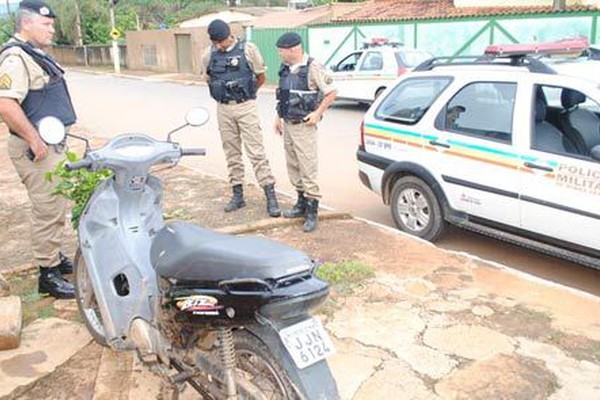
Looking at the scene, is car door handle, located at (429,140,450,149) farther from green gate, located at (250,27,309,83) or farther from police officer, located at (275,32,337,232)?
green gate, located at (250,27,309,83)

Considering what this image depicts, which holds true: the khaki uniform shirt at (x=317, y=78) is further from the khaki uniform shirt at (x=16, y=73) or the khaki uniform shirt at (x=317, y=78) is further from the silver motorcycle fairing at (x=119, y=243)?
the silver motorcycle fairing at (x=119, y=243)

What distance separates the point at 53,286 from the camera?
15.7 ft

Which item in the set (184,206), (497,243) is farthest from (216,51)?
(497,243)

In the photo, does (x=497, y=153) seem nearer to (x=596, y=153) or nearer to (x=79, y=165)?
(x=596, y=153)

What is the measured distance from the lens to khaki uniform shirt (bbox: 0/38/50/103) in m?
4.24

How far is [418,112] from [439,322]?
2.53 m

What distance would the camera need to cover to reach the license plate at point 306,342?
2.59 metres

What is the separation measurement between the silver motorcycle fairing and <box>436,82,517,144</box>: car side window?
2998 millimetres

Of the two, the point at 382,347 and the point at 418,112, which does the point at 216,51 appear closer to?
the point at 418,112

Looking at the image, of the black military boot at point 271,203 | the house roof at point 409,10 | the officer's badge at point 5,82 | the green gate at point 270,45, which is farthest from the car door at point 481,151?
the green gate at point 270,45

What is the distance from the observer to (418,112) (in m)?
6.23

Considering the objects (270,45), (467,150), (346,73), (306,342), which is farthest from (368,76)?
(306,342)

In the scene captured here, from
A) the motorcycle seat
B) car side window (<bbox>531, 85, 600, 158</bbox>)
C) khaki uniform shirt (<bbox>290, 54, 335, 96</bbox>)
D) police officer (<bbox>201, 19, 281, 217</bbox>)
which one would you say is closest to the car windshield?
police officer (<bbox>201, 19, 281, 217</bbox>)

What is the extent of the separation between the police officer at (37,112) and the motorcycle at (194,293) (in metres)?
0.86
